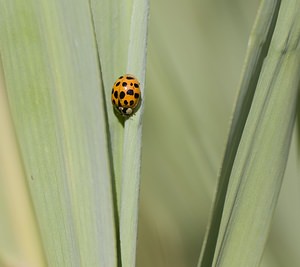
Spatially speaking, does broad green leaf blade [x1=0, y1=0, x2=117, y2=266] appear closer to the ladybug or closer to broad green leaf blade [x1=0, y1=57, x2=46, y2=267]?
the ladybug

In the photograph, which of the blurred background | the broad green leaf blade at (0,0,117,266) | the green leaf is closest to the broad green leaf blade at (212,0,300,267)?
the green leaf

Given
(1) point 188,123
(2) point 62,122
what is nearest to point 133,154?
(2) point 62,122

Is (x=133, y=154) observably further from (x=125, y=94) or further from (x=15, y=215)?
(x=15, y=215)

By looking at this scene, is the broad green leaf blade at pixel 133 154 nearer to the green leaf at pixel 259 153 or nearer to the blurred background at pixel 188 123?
the green leaf at pixel 259 153

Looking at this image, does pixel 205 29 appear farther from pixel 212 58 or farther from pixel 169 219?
pixel 169 219

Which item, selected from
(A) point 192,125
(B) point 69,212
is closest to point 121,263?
(B) point 69,212
